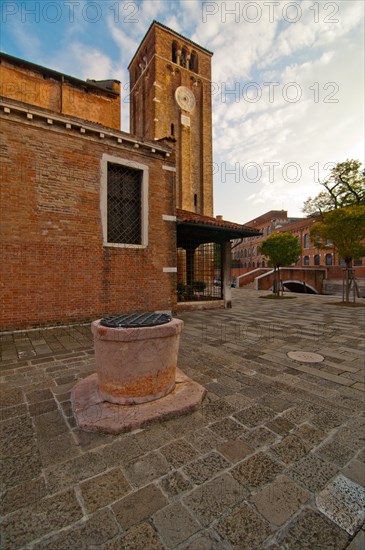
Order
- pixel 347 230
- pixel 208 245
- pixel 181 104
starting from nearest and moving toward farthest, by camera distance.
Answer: pixel 347 230 < pixel 208 245 < pixel 181 104

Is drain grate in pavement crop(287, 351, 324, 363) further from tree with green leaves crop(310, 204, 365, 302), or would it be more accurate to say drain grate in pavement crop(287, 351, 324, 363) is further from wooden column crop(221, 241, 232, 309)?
tree with green leaves crop(310, 204, 365, 302)

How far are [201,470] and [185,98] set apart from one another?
30959 mm

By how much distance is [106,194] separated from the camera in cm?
794

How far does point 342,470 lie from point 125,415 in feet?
6.54

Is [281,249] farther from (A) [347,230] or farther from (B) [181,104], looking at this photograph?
(B) [181,104]

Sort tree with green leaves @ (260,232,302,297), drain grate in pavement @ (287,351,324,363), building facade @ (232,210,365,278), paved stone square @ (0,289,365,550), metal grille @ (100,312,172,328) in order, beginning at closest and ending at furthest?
paved stone square @ (0,289,365,550)
metal grille @ (100,312,172,328)
drain grate in pavement @ (287,351,324,363)
tree with green leaves @ (260,232,302,297)
building facade @ (232,210,365,278)

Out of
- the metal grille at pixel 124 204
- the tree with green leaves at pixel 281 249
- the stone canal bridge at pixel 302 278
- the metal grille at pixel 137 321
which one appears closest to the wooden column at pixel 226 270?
the metal grille at pixel 124 204

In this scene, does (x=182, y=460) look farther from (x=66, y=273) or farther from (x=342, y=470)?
(x=66, y=273)

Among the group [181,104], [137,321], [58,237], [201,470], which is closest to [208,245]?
[58,237]

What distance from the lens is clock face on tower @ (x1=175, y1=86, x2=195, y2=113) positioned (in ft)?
81.4

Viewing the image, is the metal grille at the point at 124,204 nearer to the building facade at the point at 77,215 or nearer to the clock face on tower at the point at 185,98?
the building facade at the point at 77,215

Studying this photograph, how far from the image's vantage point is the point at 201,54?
2753cm

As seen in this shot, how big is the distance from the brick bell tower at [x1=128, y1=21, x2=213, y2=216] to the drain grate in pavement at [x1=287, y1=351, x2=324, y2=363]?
2067cm

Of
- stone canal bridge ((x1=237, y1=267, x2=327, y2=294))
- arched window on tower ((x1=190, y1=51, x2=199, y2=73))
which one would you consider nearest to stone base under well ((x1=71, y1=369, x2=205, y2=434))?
stone canal bridge ((x1=237, y1=267, x2=327, y2=294))
